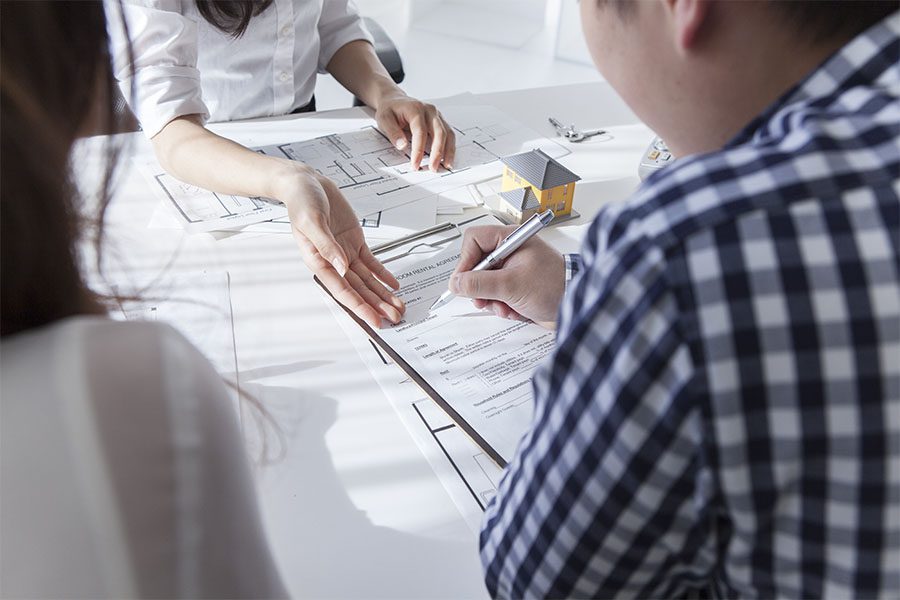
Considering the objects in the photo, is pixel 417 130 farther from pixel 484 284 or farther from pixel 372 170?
pixel 484 284

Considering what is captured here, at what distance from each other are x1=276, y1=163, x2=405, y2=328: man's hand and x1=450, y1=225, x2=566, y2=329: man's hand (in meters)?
0.09

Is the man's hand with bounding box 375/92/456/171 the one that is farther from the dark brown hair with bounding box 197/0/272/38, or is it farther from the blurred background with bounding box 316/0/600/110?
the blurred background with bounding box 316/0/600/110

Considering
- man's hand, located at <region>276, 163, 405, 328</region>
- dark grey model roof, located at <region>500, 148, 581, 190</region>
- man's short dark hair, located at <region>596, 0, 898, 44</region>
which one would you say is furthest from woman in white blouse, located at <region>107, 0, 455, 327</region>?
man's short dark hair, located at <region>596, 0, 898, 44</region>

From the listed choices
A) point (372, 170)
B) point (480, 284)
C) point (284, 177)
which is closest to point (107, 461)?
point (480, 284)

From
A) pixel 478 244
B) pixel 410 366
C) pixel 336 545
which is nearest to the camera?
pixel 336 545

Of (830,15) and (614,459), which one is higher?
(830,15)

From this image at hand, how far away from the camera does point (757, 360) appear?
1.16 feet

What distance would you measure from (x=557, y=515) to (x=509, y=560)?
70 mm

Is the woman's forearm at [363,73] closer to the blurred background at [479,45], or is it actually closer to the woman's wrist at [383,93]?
the woman's wrist at [383,93]

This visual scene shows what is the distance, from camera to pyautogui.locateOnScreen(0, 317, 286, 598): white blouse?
32 centimetres

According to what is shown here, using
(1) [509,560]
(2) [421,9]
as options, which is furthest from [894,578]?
(2) [421,9]

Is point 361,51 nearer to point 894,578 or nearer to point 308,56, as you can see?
point 308,56

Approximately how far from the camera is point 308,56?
143cm

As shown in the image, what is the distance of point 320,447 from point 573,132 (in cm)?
78
